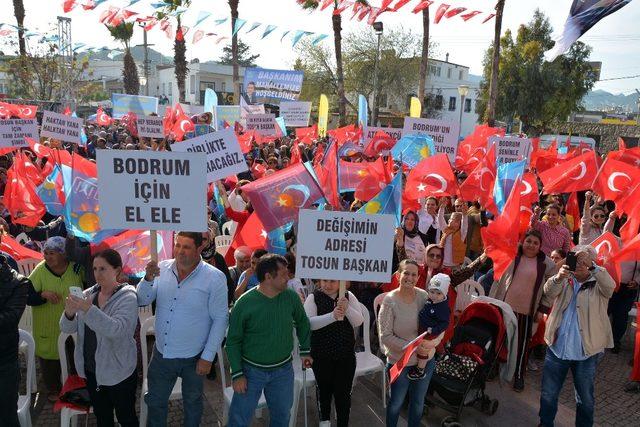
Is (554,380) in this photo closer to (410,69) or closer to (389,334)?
(389,334)

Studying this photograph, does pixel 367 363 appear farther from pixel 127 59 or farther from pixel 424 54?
pixel 127 59

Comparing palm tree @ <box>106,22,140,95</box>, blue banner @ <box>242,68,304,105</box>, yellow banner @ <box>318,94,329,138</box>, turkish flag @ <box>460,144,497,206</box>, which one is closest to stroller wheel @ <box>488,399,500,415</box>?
turkish flag @ <box>460,144,497,206</box>

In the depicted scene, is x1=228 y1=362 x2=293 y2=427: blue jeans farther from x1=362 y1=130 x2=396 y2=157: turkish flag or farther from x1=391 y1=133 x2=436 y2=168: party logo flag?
x1=362 y1=130 x2=396 y2=157: turkish flag

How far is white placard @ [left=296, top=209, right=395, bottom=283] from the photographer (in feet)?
12.5

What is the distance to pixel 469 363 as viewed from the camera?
178 inches

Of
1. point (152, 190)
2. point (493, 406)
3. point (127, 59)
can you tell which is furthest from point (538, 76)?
point (152, 190)

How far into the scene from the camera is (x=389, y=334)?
4.05 meters

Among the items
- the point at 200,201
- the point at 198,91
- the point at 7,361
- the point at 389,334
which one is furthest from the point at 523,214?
the point at 198,91

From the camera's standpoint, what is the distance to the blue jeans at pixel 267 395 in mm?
3584

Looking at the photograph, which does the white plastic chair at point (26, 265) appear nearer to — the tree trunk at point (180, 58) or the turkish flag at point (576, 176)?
the turkish flag at point (576, 176)

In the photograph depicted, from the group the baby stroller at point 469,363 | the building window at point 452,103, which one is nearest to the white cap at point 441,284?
the baby stroller at point 469,363

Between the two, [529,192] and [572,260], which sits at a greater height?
[529,192]

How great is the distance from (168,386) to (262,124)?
1030 cm

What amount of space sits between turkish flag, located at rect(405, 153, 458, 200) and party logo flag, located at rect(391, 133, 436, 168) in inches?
95.8
